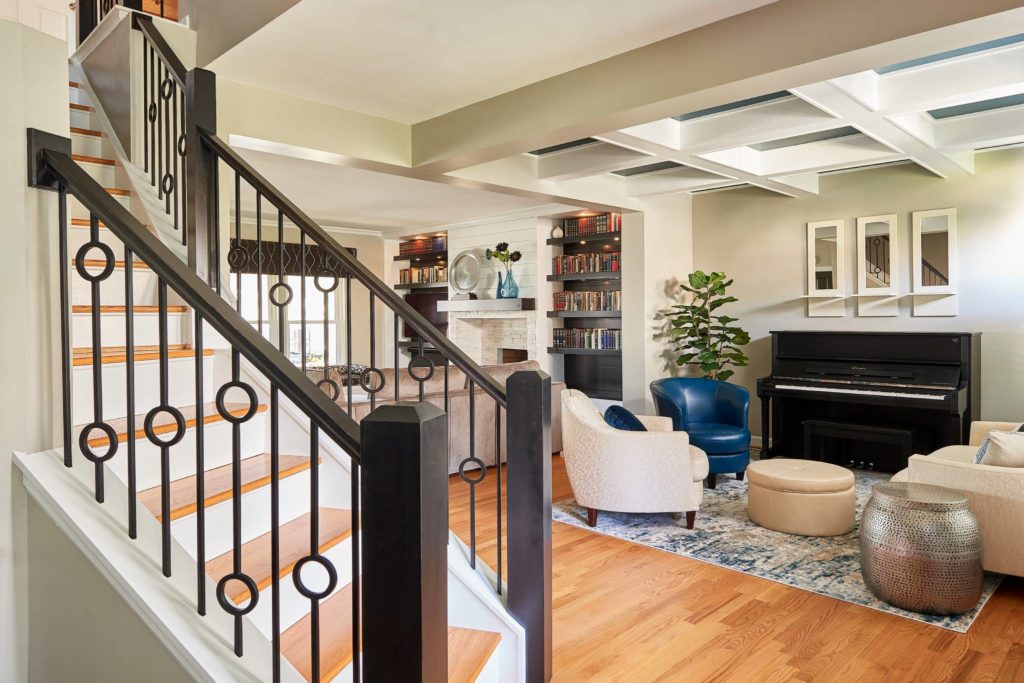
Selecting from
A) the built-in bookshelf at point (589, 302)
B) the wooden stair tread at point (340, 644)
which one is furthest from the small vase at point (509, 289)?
the wooden stair tread at point (340, 644)

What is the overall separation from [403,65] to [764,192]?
427cm

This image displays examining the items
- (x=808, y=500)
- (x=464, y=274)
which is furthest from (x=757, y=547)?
(x=464, y=274)

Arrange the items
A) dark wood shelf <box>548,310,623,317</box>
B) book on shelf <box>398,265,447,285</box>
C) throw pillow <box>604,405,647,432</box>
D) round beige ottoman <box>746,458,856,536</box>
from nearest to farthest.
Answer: round beige ottoman <box>746,458,856,536</box>, throw pillow <box>604,405,647,432</box>, dark wood shelf <box>548,310,623,317</box>, book on shelf <box>398,265,447,285</box>

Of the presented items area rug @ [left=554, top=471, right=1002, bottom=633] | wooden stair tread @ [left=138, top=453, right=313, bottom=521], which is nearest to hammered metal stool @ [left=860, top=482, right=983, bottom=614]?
area rug @ [left=554, top=471, right=1002, bottom=633]

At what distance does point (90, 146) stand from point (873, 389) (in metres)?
5.27

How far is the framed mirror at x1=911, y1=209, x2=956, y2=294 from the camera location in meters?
5.34

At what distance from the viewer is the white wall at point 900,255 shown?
5.14 m

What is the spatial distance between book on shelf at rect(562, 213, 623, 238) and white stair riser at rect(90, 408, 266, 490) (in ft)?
16.9

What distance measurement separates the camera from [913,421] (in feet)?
17.8

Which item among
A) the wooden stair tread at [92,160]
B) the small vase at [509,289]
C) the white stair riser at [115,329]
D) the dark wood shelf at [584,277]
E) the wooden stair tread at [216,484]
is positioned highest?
the wooden stair tread at [92,160]

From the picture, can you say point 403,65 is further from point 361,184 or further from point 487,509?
point 361,184

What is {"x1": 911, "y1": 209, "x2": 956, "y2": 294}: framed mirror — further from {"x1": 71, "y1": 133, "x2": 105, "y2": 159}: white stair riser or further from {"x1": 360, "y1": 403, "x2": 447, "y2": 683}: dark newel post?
{"x1": 71, "y1": 133, "x2": 105, "y2": 159}: white stair riser

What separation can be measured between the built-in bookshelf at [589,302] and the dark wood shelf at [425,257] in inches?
86.0

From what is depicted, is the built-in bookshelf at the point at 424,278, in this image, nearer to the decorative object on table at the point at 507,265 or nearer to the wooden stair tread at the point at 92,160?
the decorative object on table at the point at 507,265
